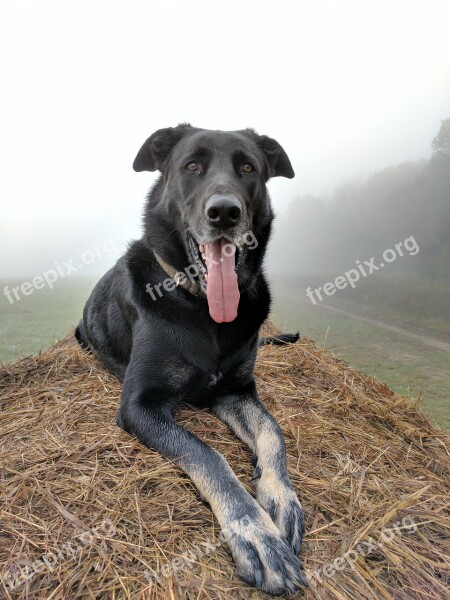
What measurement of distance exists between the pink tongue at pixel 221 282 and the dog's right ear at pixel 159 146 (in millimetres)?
1201

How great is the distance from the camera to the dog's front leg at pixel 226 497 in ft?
5.78

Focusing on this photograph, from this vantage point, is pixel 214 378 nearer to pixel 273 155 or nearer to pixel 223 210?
pixel 223 210

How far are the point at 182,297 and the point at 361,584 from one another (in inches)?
76.3

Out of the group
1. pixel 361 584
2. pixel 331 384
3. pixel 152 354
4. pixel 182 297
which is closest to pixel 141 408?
pixel 152 354

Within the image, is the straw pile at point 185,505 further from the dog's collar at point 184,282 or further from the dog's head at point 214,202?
the dog's head at point 214,202

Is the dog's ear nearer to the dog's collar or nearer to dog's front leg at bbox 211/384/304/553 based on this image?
the dog's collar

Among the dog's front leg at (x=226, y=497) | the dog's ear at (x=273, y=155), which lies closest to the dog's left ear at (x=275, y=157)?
the dog's ear at (x=273, y=155)

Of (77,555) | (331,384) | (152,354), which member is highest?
(152,354)

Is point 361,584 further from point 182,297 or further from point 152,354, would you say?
point 182,297

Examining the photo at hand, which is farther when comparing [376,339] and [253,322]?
[376,339]

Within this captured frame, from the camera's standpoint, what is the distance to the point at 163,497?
2.17m

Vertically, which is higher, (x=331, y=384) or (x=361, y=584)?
(x=361, y=584)

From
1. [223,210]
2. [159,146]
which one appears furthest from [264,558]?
[159,146]

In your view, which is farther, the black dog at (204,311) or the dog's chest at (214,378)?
the dog's chest at (214,378)
